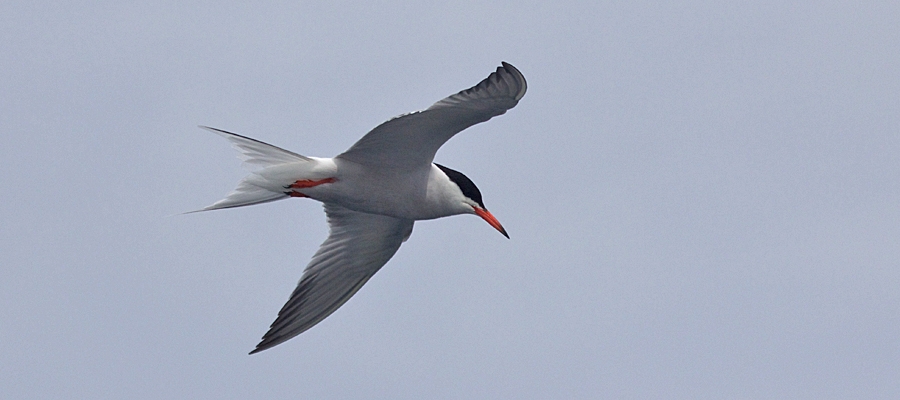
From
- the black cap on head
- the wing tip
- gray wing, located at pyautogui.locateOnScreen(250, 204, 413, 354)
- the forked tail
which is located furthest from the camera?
gray wing, located at pyautogui.locateOnScreen(250, 204, 413, 354)

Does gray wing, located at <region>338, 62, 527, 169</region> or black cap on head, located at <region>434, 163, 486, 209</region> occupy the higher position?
gray wing, located at <region>338, 62, 527, 169</region>

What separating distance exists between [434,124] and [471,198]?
49.8 inches

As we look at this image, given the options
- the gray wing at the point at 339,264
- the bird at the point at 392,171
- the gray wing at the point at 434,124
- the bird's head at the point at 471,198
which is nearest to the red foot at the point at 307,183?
the bird at the point at 392,171

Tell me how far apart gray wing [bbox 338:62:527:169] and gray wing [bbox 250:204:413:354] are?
1479 mm

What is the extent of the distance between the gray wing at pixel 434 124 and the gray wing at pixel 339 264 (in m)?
1.48

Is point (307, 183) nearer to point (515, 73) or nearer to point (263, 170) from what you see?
point (263, 170)

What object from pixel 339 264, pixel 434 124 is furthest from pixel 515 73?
pixel 339 264

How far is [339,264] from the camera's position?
11.3 m

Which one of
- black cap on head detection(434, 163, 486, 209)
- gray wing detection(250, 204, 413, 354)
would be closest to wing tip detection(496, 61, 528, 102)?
black cap on head detection(434, 163, 486, 209)

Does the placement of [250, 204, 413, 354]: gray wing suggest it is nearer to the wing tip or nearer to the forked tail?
the forked tail

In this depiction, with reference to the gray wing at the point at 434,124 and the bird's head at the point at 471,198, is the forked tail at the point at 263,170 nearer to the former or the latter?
the gray wing at the point at 434,124

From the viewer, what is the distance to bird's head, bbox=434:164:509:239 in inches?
403

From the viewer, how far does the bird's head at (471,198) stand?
10.2m

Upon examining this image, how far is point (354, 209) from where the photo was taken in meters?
10.3
